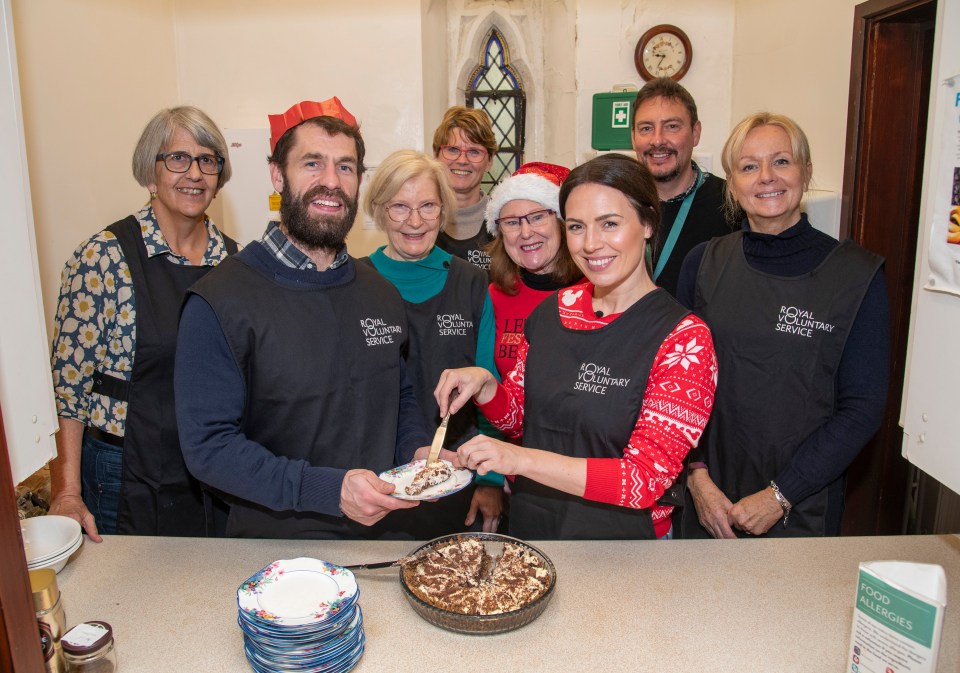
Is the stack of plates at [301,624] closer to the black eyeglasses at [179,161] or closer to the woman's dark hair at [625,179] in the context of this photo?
the woman's dark hair at [625,179]

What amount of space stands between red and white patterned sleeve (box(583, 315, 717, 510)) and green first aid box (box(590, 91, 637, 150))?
117 inches

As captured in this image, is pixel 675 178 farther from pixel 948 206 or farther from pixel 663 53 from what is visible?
pixel 663 53

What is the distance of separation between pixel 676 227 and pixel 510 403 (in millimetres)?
1259

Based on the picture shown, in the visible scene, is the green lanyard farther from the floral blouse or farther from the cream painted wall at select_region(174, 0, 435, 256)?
the cream painted wall at select_region(174, 0, 435, 256)

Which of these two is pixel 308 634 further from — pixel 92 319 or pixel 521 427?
pixel 92 319

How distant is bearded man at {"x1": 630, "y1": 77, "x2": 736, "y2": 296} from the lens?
276cm

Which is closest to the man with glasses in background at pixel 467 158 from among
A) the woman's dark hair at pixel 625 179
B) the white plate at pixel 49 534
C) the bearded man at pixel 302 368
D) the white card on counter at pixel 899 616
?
the bearded man at pixel 302 368

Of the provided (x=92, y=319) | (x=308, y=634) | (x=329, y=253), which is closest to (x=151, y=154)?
(x=92, y=319)

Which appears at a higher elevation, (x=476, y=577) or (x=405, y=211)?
(x=405, y=211)

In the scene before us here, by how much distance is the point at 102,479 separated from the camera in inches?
83.6

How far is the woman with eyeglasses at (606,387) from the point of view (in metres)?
1.51

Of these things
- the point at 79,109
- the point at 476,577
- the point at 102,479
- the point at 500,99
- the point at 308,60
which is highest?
the point at 308,60

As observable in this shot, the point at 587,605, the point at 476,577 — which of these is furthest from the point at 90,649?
the point at 587,605

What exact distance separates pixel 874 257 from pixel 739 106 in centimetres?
266
